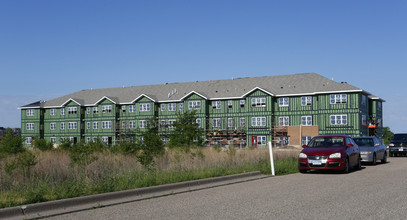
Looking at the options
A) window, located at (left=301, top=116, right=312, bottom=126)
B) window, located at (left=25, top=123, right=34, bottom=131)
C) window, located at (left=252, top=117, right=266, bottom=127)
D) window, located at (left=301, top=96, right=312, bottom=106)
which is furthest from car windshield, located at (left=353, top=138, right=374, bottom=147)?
window, located at (left=25, top=123, right=34, bottom=131)

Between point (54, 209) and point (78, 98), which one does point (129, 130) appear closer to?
point (78, 98)

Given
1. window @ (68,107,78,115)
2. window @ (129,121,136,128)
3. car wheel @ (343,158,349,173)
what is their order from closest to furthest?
car wheel @ (343,158,349,173)
window @ (129,121,136,128)
window @ (68,107,78,115)

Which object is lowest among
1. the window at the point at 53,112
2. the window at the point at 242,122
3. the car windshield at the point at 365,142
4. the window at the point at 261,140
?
the window at the point at 261,140

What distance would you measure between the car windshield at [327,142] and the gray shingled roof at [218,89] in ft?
124

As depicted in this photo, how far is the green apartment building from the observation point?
5716cm

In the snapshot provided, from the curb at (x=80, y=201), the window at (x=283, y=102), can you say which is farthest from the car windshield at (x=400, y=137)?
the curb at (x=80, y=201)

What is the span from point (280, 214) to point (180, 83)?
6491cm

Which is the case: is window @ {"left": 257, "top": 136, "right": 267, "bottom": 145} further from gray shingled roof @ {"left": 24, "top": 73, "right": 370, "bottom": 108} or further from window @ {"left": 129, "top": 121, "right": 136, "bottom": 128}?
window @ {"left": 129, "top": 121, "right": 136, "bottom": 128}

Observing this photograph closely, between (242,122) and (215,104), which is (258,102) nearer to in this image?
(242,122)

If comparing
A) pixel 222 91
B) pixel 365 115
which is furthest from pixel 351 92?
pixel 222 91

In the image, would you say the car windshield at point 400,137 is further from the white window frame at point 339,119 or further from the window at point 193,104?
the window at point 193,104

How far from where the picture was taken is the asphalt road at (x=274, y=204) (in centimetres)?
841

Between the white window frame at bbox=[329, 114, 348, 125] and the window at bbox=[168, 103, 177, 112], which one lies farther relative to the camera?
the window at bbox=[168, 103, 177, 112]

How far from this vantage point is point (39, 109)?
3046 inches
